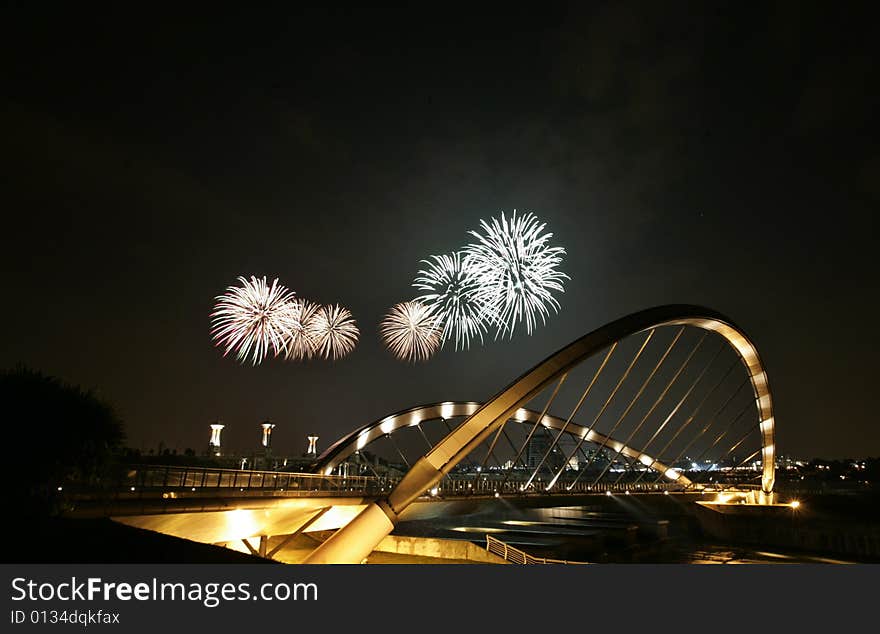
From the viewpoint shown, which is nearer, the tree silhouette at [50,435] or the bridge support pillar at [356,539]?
the tree silhouette at [50,435]

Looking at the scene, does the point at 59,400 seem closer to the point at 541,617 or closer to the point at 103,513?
the point at 103,513

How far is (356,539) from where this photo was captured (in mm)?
16141

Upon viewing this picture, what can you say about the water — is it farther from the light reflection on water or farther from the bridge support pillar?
the bridge support pillar

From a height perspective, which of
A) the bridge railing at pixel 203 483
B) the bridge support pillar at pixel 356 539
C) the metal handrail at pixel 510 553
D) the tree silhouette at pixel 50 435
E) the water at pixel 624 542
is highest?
the tree silhouette at pixel 50 435

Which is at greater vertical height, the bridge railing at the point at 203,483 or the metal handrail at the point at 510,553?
the bridge railing at the point at 203,483

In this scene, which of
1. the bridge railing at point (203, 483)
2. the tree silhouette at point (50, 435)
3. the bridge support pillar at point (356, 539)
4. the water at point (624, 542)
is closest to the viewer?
the tree silhouette at point (50, 435)

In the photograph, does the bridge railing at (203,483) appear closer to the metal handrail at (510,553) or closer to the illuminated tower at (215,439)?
the metal handrail at (510,553)

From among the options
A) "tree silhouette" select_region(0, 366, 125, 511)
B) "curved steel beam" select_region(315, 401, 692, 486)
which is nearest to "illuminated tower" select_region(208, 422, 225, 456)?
"curved steel beam" select_region(315, 401, 692, 486)

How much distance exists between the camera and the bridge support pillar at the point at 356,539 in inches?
607

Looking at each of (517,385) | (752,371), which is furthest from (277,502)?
(752,371)

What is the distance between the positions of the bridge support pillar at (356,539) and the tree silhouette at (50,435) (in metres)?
6.61

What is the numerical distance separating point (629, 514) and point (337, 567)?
83916 millimetres

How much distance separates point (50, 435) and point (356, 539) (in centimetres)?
872

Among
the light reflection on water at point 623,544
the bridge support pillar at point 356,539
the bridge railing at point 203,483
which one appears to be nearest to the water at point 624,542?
the light reflection on water at point 623,544
